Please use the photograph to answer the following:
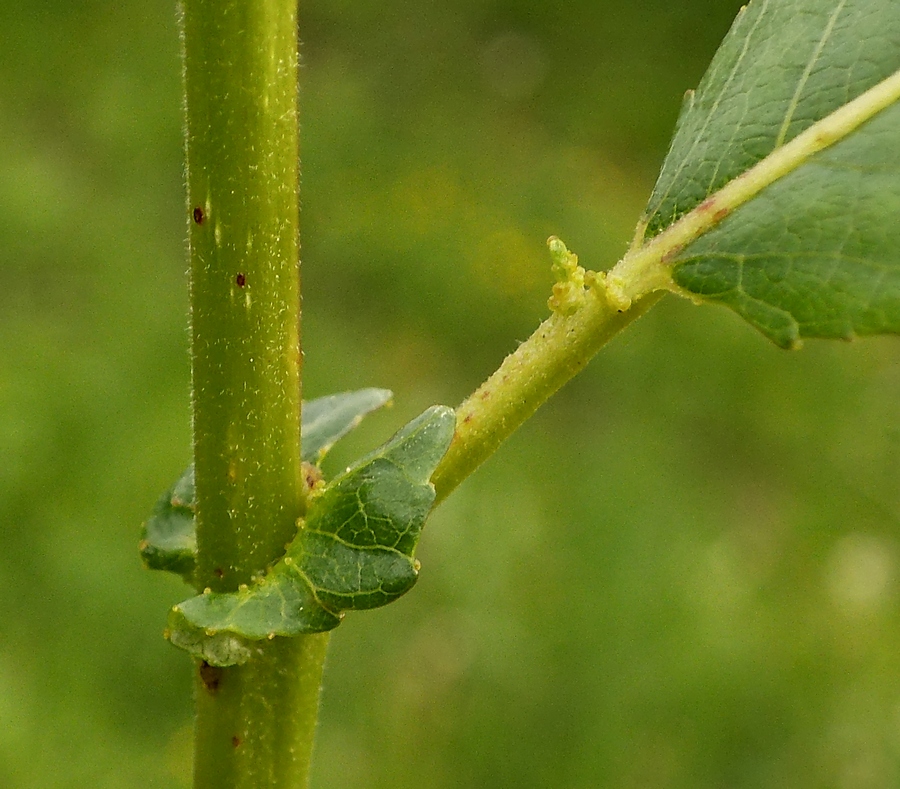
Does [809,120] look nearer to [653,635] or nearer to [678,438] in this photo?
[653,635]

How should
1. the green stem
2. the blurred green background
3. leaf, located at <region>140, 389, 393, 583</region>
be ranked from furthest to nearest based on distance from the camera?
1. the blurred green background
2. leaf, located at <region>140, 389, 393, 583</region>
3. the green stem

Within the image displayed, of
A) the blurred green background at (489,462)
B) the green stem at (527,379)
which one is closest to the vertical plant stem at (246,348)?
the green stem at (527,379)

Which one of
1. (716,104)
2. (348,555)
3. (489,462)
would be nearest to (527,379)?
(348,555)

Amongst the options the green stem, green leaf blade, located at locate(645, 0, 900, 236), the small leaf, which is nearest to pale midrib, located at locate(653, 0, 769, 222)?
green leaf blade, located at locate(645, 0, 900, 236)

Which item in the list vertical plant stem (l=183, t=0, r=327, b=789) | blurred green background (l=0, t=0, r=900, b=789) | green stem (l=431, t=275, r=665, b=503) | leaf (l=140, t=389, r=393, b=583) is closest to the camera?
vertical plant stem (l=183, t=0, r=327, b=789)

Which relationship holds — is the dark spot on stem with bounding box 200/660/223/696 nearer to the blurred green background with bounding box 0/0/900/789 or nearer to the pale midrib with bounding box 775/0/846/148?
the pale midrib with bounding box 775/0/846/148

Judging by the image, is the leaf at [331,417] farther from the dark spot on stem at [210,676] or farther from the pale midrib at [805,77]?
the pale midrib at [805,77]

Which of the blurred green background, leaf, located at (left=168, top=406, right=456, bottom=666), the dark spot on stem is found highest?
the blurred green background
